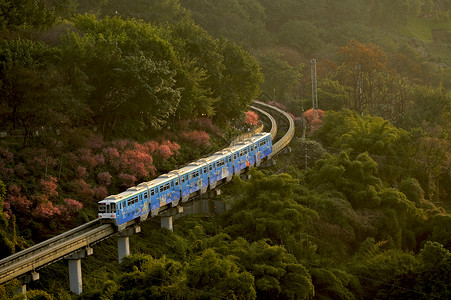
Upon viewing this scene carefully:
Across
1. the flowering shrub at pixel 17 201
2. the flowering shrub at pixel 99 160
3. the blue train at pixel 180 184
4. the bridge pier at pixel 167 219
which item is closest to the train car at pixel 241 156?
the blue train at pixel 180 184

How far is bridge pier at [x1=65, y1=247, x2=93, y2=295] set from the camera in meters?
37.1

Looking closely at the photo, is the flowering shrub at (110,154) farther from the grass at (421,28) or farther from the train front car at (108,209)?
the grass at (421,28)

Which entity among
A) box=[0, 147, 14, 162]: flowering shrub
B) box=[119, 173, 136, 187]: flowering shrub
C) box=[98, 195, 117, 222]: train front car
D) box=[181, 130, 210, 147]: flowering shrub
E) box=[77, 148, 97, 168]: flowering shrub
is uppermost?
box=[0, 147, 14, 162]: flowering shrub

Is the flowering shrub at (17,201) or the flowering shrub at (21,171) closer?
the flowering shrub at (17,201)

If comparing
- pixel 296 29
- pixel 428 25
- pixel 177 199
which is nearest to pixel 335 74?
pixel 296 29

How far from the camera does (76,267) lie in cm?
3744

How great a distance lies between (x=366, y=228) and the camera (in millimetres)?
47344

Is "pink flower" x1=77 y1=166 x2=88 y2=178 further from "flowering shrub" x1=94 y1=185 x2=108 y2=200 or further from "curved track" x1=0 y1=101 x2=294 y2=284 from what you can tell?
"curved track" x1=0 y1=101 x2=294 y2=284

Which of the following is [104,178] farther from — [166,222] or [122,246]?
[122,246]

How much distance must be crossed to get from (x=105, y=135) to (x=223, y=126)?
17.2 metres

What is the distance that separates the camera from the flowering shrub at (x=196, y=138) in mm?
58688

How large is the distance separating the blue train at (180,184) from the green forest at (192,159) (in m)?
1.66

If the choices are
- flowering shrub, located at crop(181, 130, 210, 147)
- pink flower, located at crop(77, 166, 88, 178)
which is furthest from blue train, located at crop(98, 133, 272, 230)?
pink flower, located at crop(77, 166, 88, 178)

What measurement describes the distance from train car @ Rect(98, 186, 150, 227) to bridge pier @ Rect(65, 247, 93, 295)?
2.59 metres
